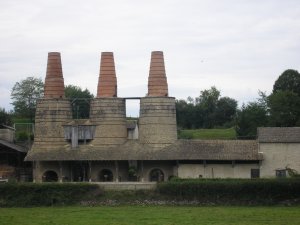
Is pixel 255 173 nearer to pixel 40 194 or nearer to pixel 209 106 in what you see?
pixel 40 194

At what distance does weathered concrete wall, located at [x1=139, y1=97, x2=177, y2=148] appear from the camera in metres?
52.6

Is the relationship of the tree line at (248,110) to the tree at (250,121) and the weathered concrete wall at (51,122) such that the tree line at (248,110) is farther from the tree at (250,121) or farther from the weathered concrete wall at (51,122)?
the weathered concrete wall at (51,122)

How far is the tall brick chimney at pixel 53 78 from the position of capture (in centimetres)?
5481

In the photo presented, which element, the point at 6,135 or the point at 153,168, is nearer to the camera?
the point at 153,168

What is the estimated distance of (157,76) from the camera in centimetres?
5356

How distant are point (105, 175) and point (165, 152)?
5651 millimetres

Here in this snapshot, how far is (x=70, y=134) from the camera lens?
54.2m

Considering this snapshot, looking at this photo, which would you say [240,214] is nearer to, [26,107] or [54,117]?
[54,117]

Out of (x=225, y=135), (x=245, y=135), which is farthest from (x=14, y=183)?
(x=225, y=135)

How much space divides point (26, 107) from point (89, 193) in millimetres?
49005

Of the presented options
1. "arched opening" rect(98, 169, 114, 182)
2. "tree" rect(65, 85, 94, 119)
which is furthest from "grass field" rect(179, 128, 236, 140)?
"arched opening" rect(98, 169, 114, 182)

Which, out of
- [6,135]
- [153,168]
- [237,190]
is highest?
[6,135]

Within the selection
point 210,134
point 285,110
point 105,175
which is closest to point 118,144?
point 105,175

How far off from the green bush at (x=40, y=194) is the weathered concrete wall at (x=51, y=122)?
37.5 feet
